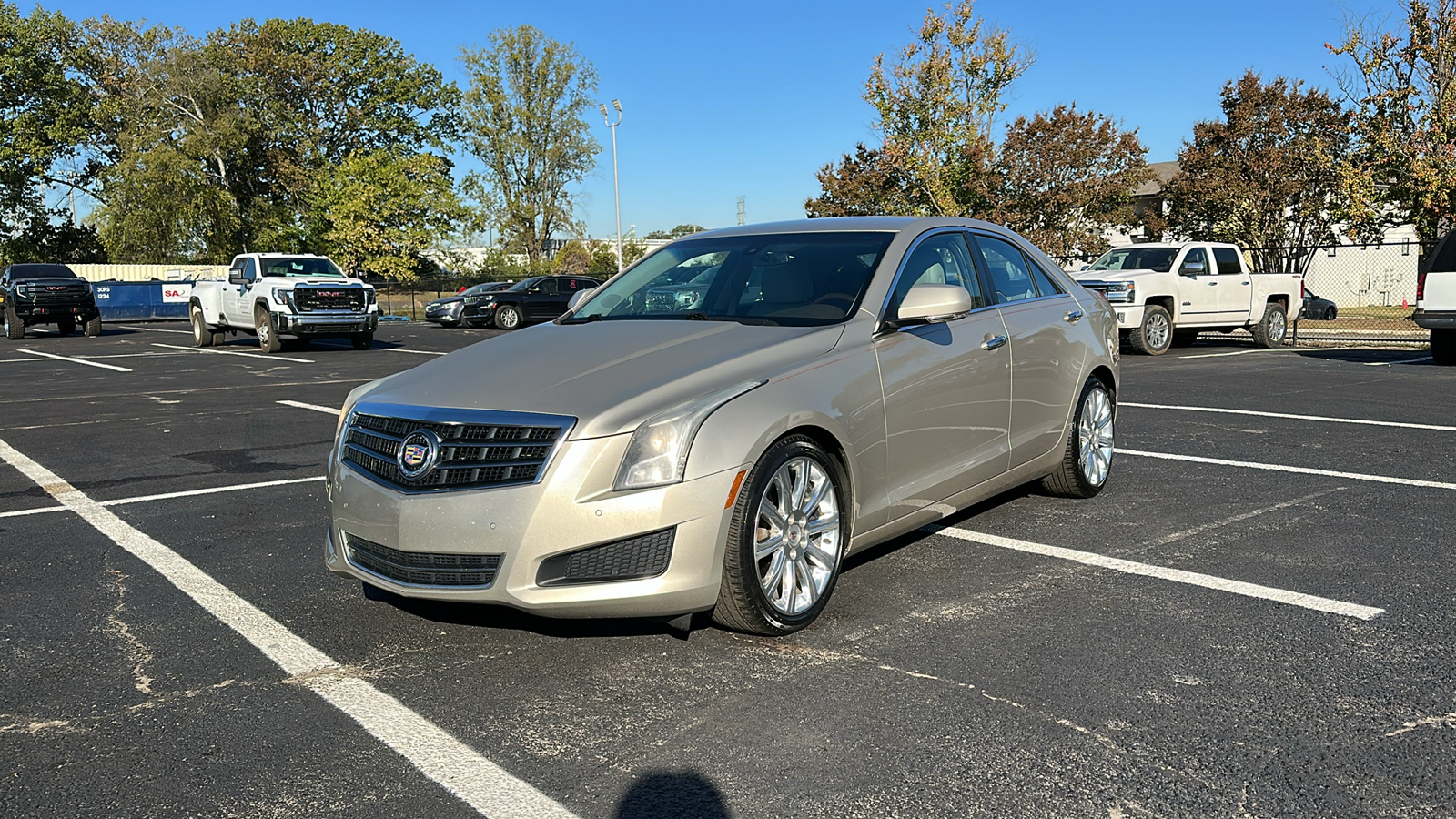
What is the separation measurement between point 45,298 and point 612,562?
102ft

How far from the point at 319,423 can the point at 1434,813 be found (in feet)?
32.5

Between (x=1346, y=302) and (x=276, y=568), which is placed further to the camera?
(x=1346, y=302)

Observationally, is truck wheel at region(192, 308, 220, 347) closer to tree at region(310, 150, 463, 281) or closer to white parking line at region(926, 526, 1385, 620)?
white parking line at region(926, 526, 1385, 620)

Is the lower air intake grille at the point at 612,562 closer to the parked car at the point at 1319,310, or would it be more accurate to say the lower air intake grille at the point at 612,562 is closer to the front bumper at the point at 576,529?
the front bumper at the point at 576,529

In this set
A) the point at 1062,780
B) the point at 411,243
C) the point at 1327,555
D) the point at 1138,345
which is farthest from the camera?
the point at 411,243

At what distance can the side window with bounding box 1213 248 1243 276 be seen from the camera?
20.4 meters

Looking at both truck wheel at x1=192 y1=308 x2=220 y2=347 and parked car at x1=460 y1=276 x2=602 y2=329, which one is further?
parked car at x1=460 y1=276 x2=602 y2=329

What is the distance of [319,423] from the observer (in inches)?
433

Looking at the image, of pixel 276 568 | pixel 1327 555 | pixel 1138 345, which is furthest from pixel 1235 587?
pixel 1138 345

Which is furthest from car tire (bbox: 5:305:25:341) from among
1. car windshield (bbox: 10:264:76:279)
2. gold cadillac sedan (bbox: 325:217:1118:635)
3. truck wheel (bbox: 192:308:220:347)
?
gold cadillac sedan (bbox: 325:217:1118:635)

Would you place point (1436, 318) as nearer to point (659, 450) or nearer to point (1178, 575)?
point (1178, 575)

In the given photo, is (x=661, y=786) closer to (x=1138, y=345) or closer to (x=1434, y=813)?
(x=1434, y=813)

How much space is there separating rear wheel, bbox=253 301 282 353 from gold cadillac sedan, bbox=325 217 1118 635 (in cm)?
1860

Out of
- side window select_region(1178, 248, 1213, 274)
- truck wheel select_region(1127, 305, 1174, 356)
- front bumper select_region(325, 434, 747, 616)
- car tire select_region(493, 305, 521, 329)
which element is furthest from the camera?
car tire select_region(493, 305, 521, 329)
